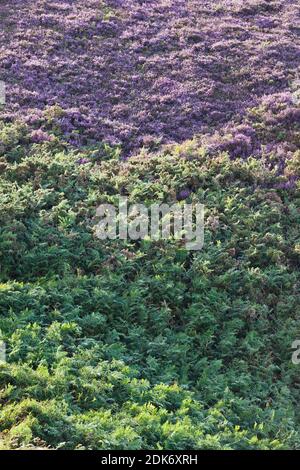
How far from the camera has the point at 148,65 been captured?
27.6 m

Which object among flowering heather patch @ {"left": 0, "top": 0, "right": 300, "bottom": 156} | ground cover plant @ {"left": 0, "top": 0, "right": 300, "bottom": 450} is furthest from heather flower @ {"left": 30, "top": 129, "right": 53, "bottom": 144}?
flowering heather patch @ {"left": 0, "top": 0, "right": 300, "bottom": 156}

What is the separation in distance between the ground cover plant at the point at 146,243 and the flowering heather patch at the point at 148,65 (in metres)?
0.12

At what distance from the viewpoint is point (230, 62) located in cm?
2809

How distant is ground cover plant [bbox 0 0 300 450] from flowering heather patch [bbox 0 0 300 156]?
4.6 inches

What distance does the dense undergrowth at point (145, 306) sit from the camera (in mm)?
10172

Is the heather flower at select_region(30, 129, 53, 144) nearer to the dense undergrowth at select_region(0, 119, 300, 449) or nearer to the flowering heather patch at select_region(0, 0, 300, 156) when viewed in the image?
the dense undergrowth at select_region(0, 119, 300, 449)

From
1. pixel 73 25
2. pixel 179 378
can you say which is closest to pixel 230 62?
pixel 73 25

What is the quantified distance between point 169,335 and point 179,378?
156 cm

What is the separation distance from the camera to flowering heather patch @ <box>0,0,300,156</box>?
2302 cm

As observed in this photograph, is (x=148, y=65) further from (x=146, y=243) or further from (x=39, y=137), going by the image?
(x=146, y=243)

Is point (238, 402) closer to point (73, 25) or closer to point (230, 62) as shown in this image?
point (230, 62)

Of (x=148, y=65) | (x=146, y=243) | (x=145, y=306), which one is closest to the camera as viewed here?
(x=145, y=306)

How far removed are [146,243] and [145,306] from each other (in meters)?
2.55

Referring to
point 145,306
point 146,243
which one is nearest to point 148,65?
point 146,243
